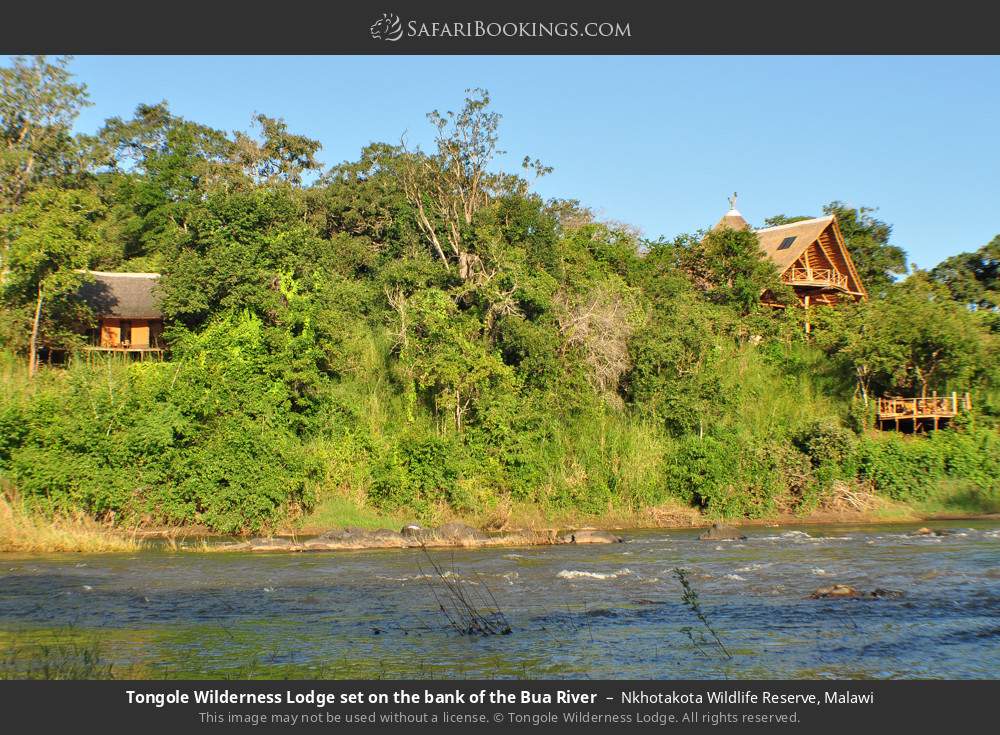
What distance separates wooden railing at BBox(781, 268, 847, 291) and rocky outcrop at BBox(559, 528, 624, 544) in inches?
825

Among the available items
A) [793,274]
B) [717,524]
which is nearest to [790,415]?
[717,524]

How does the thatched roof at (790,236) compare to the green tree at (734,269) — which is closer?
the green tree at (734,269)

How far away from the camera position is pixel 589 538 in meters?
23.1

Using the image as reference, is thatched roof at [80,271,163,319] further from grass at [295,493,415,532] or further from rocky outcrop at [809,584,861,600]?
rocky outcrop at [809,584,861,600]

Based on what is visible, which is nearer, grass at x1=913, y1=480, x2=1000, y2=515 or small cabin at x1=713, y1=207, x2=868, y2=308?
grass at x1=913, y1=480, x2=1000, y2=515

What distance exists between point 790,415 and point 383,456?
48.6 ft

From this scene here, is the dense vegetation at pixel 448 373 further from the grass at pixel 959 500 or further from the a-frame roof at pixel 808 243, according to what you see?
the a-frame roof at pixel 808 243

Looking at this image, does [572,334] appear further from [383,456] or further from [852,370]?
[852,370]

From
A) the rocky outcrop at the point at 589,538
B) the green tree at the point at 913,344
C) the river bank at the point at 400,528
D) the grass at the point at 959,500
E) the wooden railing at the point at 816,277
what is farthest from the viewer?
the wooden railing at the point at 816,277

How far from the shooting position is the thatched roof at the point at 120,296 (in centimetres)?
3284

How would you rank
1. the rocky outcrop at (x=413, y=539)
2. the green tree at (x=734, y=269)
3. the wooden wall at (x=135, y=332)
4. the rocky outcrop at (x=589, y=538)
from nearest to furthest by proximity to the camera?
the rocky outcrop at (x=413, y=539), the rocky outcrop at (x=589, y=538), the wooden wall at (x=135, y=332), the green tree at (x=734, y=269)

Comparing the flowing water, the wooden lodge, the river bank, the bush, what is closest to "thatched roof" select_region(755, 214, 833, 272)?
the wooden lodge

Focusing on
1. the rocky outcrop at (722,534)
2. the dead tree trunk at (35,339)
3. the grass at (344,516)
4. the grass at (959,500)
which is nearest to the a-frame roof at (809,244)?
the grass at (959,500)

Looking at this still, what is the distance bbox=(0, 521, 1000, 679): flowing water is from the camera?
34.6 ft
